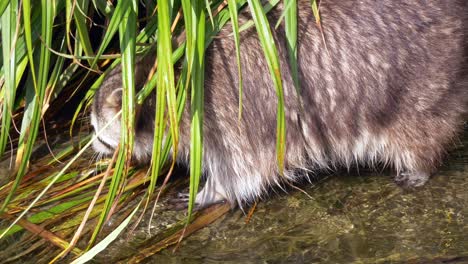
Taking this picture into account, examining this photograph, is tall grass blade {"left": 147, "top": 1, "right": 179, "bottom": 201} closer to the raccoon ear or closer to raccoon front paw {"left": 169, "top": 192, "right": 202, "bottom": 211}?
the raccoon ear

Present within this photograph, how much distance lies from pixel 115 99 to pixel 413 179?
153cm

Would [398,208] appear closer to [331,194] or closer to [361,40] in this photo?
[331,194]

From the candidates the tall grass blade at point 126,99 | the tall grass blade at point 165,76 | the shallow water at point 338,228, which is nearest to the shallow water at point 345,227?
the shallow water at point 338,228

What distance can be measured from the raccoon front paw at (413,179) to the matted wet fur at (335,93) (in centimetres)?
10

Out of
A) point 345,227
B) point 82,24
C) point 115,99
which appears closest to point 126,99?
point 115,99

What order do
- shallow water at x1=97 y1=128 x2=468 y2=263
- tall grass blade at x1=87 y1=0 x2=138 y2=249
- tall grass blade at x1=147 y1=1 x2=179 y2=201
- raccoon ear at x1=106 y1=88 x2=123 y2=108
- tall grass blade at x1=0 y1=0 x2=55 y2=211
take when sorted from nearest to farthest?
tall grass blade at x1=147 y1=1 x2=179 y2=201 < tall grass blade at x1=87 y1=0 x2=138 y2=249 < tall grass blade at x1=0 y1=0 x2=55 y2=211 < shallow water at x1=97 y1=128 x2=468 y2=263 < raccoon ear at x1=106 y1=88 x2=123 y2=108

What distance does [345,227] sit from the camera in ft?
13.2

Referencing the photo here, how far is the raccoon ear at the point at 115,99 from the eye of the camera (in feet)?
13.0

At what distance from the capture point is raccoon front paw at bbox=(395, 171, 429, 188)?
4.34 meters

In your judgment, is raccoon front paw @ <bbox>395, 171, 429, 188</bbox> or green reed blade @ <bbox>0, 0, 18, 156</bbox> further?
raccoon front paw @ <bbox>395, 171, 429, 188</bbox>

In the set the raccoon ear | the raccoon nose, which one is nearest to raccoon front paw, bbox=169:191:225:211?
the raccoon nose

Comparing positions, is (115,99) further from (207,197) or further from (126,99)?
(207,197)

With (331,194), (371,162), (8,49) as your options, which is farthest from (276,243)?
(8,49)

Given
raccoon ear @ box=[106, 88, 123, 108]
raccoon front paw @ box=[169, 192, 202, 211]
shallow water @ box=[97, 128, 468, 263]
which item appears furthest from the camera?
raccoon front paw @ box=[169, 192, 202, 211]
